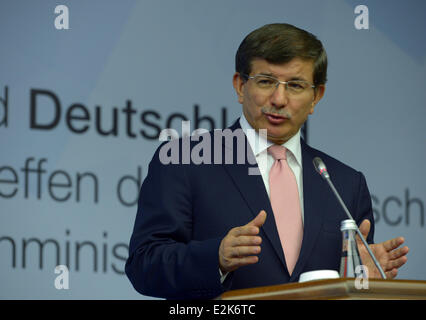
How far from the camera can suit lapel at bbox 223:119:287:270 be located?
259 centimetres

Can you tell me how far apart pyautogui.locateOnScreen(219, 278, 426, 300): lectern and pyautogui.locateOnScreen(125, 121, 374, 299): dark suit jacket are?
1.21 feet

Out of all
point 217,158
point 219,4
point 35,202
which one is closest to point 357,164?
point 219,4

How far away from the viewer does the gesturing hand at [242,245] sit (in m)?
2.09

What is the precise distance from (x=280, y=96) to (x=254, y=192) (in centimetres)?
37

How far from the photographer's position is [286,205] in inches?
107

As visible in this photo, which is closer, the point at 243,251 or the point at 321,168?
the point at 243,251

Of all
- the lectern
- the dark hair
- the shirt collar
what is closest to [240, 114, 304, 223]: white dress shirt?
the shirt collar

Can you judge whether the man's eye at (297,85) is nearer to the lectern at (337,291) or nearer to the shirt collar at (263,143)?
the shirt collar at (263,143)

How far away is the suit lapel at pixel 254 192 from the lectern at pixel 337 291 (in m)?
0.54

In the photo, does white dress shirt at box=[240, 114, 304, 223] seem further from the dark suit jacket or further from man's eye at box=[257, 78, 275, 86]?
man's eye at box=[257, 78, 275, 86]

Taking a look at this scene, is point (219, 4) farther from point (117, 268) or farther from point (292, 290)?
point (292, 290)

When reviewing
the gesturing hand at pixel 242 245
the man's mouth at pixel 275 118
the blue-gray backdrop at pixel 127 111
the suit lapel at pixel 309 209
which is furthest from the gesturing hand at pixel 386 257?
the blue-gray backdrop at pixel 127 111

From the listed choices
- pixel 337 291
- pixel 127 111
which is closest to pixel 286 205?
pixel 337 291

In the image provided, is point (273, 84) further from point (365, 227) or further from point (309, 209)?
point (365, 227)
